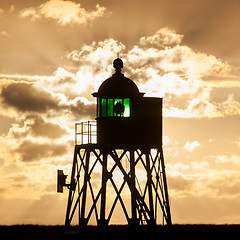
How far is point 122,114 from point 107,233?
293 inches

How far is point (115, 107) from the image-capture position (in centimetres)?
4069

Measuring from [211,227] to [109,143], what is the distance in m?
13.7

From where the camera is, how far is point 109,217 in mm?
41281

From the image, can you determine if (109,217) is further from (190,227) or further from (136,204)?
(190,227)

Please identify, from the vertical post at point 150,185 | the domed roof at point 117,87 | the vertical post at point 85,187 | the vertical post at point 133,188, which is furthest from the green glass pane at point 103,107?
the vertical post at point 150,185

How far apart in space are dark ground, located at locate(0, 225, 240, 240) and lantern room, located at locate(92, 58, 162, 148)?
548 cm

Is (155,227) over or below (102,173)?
below

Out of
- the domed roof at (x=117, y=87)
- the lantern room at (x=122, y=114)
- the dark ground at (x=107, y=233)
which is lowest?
the dark ground at (x=107, y=233)

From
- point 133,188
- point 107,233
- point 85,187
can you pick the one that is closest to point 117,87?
point 133,188

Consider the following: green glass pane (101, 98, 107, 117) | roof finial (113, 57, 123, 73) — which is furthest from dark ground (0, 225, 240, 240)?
roof finial (113, 57, 123, 73)

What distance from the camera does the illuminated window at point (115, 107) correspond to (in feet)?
133

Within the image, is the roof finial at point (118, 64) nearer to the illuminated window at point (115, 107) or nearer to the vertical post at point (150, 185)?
the illuminated window at point (115, 107)

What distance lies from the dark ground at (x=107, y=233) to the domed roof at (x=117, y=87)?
8444mm

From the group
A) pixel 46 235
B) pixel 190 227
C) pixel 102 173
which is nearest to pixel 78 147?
pixel 102 173
